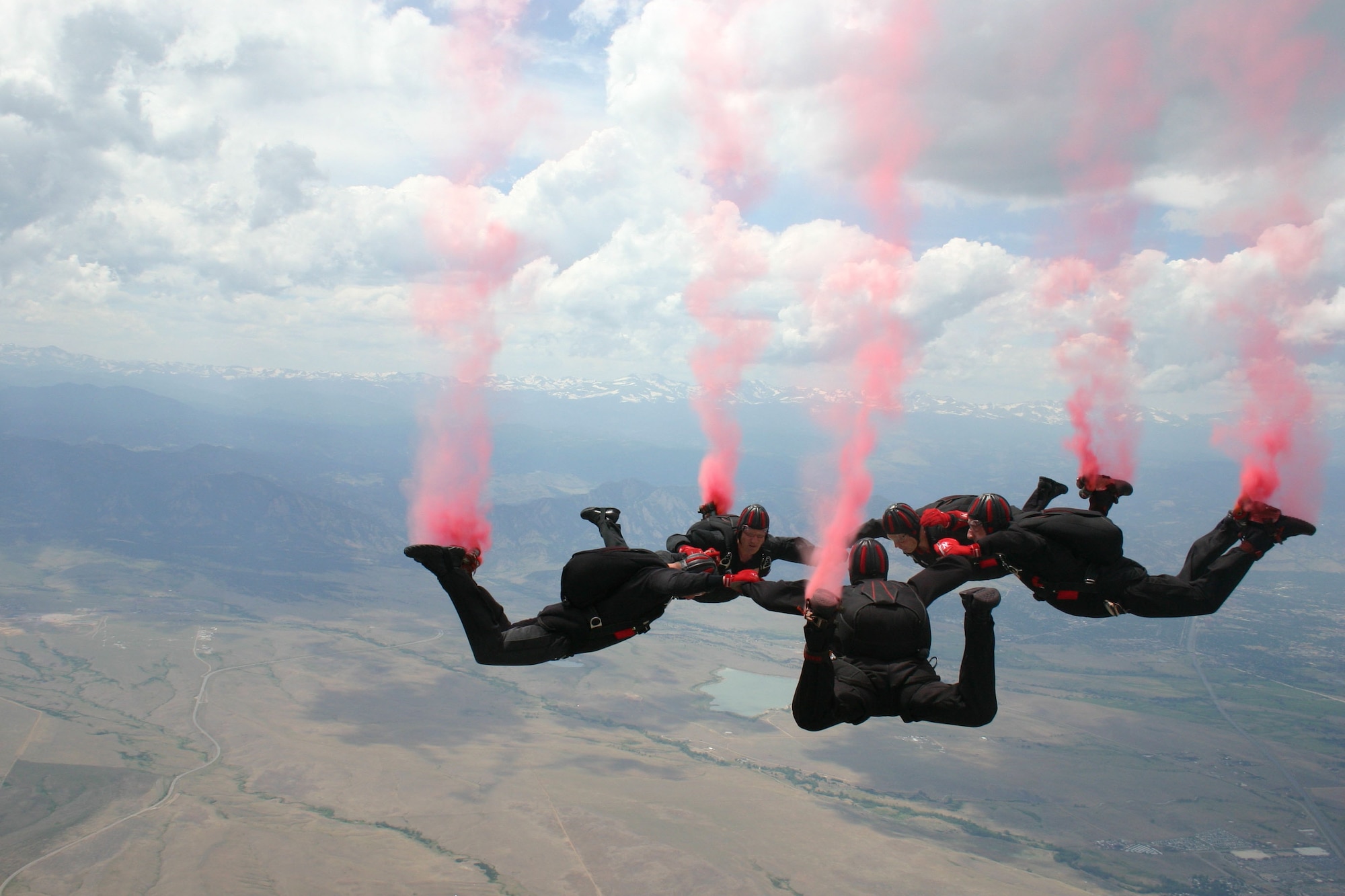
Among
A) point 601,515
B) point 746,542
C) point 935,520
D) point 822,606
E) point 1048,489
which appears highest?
point 1048,489

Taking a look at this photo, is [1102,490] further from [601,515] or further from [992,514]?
[601,515]

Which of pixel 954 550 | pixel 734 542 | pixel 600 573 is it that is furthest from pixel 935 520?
pixel 600 573

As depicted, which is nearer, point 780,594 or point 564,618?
point 780,594

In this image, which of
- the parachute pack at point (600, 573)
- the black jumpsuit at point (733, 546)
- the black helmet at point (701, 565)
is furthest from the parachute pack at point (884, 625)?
the parachute pack at point (600, 573)

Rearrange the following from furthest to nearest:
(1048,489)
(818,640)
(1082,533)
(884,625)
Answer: (1048,489)
(1082,533)
(884,625)
(818,640)

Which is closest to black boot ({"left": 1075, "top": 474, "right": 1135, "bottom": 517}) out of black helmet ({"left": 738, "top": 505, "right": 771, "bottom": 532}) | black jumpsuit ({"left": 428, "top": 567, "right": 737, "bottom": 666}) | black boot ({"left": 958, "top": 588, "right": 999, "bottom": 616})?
black helmet ({"left": 738, "top": 505, "right": 771, "bottom": 532})

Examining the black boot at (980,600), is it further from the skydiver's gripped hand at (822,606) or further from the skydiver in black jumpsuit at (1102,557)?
the skydiver in black jumpsuit at (1102,557)

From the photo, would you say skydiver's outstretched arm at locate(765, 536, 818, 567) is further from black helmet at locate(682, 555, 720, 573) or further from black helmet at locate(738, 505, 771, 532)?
black helmet at locate(682, 555, 720, 573)
